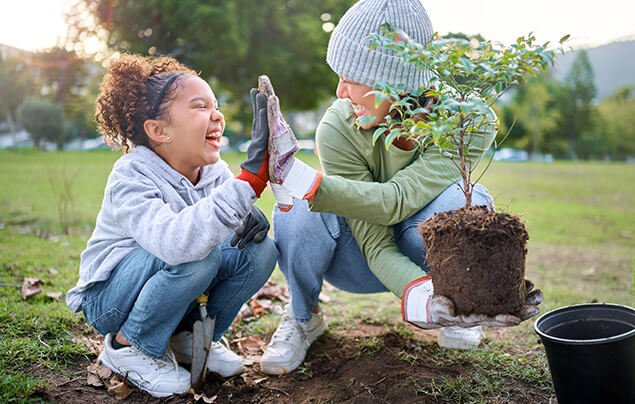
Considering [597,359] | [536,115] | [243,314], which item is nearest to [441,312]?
[597,359]

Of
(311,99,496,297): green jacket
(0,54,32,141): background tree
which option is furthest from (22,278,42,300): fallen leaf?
(0,54,32,141): background tree

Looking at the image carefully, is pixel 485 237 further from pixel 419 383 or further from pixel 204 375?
pixel 204 375

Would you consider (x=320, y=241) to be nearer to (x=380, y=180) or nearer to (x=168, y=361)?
(x=380, y=180)

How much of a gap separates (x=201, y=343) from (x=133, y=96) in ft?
3.39

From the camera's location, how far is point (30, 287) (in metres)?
3.34

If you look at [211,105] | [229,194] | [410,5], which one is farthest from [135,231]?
[410,5]

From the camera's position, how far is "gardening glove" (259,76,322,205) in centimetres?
200

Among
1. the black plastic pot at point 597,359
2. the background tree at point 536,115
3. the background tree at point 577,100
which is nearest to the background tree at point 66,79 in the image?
the black plastic pot at point 597,359

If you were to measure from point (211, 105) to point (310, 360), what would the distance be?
121cm

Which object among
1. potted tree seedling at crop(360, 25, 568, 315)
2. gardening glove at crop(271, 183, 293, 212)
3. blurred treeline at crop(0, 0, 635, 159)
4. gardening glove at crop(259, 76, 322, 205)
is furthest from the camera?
blurred treeline at crop(0, 0, 635, 159)

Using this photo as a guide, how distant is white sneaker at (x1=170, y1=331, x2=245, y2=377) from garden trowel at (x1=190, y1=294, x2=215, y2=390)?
0.36 ft

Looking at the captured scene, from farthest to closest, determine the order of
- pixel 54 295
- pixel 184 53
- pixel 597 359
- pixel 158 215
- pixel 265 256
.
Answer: pixel 184 53 < pixel 54 295 < pixel 265 256 < pixel 158 215 < pixel 597 359

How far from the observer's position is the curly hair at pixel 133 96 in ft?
7.91

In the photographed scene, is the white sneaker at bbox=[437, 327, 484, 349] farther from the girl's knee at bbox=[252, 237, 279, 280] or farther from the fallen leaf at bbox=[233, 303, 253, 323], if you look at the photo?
the fallen leaf at bbox=[233, 303, 253, 323]
